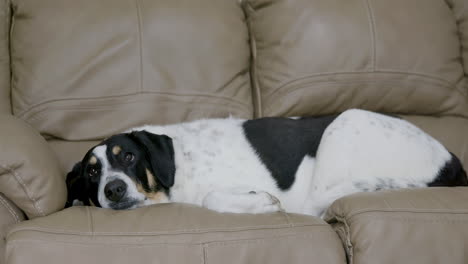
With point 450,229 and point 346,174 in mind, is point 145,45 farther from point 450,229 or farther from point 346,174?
point 450,229

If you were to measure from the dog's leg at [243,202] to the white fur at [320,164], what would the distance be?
0.01m

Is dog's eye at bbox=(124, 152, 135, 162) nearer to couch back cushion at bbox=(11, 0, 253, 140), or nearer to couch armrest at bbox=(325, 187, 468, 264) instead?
couch back cushion at bbox=(11, 0, 253, 140)

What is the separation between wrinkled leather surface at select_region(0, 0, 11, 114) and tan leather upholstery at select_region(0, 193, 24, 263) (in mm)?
697

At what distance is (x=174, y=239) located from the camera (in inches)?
71.3

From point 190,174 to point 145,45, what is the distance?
2.30 feet

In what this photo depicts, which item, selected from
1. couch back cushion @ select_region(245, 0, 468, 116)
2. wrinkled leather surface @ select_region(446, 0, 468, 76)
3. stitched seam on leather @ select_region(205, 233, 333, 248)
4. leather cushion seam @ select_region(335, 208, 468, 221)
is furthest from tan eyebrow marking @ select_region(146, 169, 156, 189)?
wrinkled leather surface @ select_region(446, 0, 468, 76)

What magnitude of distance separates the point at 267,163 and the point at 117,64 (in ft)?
2.87

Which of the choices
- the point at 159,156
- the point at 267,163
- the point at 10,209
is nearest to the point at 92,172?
the point at 159,156

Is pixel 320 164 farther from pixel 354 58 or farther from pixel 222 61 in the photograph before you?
pixel 222 61

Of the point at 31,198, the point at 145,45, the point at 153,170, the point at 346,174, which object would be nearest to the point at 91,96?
the point at 145,45

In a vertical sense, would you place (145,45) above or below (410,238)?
above

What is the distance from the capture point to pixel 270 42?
2850 millimetres

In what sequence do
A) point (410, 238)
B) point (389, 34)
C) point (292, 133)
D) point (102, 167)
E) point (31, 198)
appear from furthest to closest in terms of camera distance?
point (389, 34)
point (292, 133)
point (102, 167)
point (31, 198)
point (410, 238)

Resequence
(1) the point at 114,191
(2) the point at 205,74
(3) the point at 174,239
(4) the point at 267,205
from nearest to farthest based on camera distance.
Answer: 1. (3) the point at 174,239
2. (4) the point at 267,205
3. (1) the point at 114,191
4. (2) the point at 205,74
